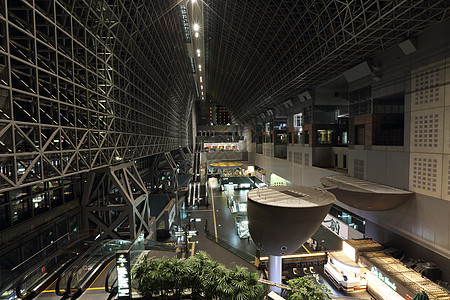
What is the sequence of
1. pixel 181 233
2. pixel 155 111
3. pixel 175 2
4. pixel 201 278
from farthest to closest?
pixel 155 111 < pixel 175 2 < pixel 181 233 < pixel 201 278

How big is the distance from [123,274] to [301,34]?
61.9 ft

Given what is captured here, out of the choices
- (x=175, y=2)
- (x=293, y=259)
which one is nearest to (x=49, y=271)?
(x=293, y=259)

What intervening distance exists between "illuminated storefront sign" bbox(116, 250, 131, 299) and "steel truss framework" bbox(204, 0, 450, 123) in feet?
46.6

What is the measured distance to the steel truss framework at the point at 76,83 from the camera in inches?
263

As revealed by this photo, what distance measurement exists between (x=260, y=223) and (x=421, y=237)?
879 centimetres

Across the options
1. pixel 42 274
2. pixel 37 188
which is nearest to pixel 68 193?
pixel 37 188

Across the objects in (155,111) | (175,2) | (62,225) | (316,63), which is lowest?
(62,225)

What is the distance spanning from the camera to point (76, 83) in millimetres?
9383

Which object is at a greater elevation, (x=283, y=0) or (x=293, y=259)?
(x=283, y=0)

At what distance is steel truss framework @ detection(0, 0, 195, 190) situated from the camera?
667 centimetres

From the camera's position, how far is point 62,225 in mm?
11883

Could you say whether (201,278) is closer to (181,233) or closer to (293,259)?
(293,259)

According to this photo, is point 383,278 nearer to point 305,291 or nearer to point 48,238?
point 305,291

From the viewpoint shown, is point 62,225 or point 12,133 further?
point 62,225
